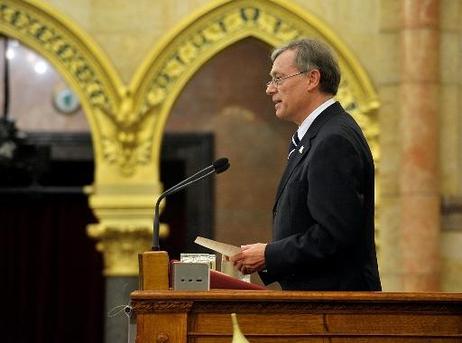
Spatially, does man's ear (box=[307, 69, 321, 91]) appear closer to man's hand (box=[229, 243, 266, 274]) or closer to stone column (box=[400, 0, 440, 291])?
man's hand (box=[229, 243, 266, 274])

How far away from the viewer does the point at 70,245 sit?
1466 cm

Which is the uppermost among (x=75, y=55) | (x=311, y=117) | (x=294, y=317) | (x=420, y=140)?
(x=75, y=55)

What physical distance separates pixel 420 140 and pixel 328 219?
6.30 metres

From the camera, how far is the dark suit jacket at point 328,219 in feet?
15.2

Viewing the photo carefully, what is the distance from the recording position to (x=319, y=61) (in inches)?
197

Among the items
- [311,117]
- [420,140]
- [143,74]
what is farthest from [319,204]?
[143,74]

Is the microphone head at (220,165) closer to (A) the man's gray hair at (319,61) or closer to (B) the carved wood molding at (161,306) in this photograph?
(A) the man's gray hair at (319,61)

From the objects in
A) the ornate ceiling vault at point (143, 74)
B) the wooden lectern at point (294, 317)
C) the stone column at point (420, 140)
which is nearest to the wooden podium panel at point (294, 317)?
the wooden lectern at point (294, 317)

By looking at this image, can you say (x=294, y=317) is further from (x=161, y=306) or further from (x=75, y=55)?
(x=75, y=55)

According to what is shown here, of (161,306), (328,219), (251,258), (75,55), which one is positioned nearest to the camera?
(161,306)

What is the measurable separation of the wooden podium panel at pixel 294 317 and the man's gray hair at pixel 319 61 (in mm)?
981

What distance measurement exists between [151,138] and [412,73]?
2.08m

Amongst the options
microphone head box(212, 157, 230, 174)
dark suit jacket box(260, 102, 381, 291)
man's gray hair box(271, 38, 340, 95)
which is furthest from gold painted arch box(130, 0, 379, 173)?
dark suit jacket box(260, 102, 381, 291)

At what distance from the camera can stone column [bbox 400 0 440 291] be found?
10.7 meters
